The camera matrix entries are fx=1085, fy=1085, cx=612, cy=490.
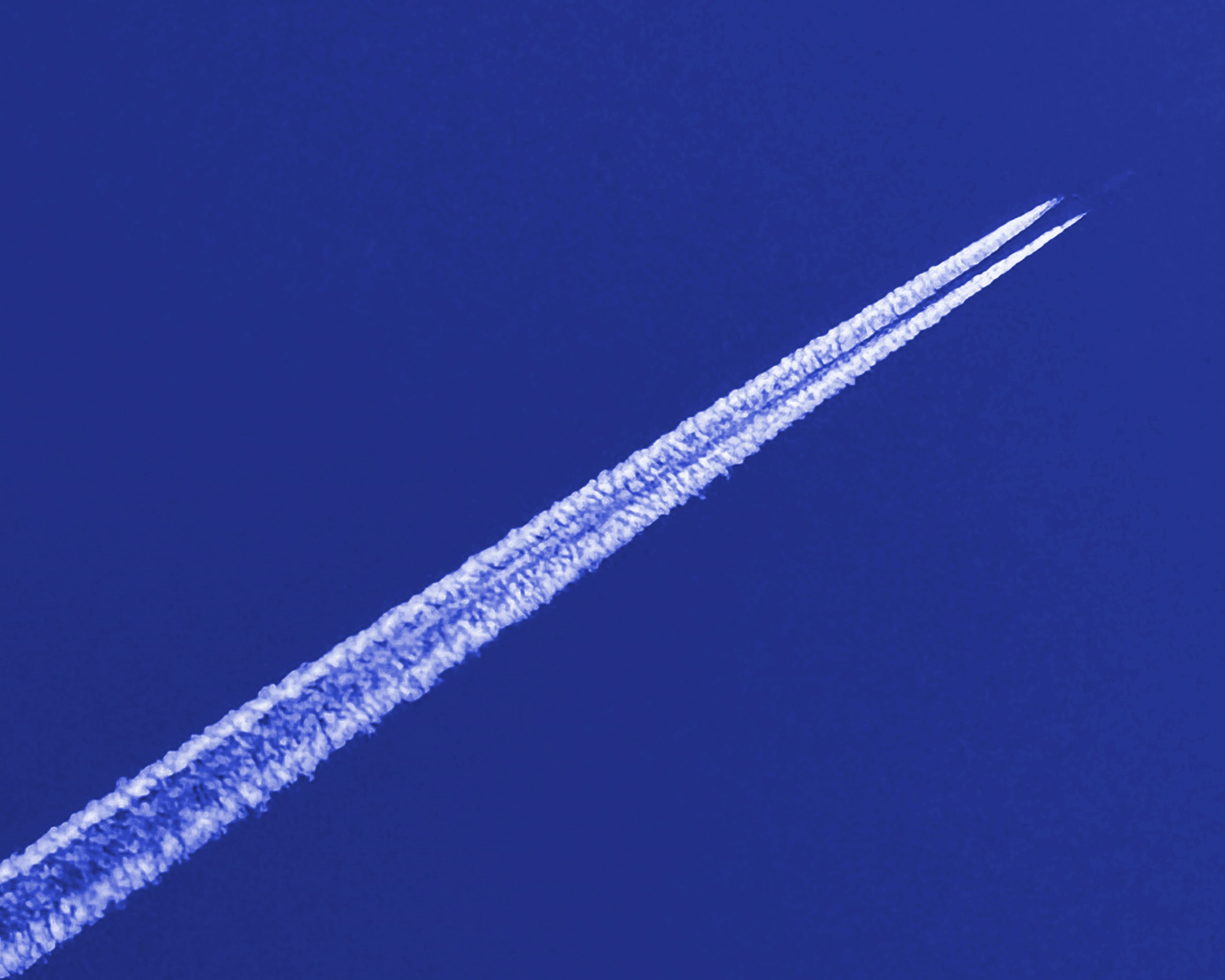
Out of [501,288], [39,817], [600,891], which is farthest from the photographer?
[501,288]

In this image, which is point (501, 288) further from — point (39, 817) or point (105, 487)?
point (39, 817)

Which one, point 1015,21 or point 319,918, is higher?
point 1015,21

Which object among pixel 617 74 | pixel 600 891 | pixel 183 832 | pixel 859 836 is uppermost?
pixel 617 74

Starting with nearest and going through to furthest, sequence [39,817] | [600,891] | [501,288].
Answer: [39,817] < [600,891] < [501,288]

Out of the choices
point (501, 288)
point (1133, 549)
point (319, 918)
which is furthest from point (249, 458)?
point (1133, 549)

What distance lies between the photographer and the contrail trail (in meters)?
1.45

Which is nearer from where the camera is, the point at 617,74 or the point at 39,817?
the point at 39,817

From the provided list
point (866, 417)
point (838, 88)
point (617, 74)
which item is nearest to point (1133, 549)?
point (866, 417)

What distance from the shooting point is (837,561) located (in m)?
1.71

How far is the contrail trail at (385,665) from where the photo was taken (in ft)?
4.77

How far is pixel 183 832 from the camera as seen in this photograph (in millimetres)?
1484

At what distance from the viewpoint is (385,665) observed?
1.56 metres

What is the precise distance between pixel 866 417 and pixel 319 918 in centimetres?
111

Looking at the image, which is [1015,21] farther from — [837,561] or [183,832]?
[183,832]
